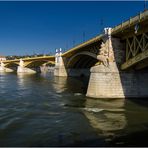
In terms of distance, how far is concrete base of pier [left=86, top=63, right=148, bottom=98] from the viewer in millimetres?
33719

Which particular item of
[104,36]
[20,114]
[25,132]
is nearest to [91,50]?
[104,36]

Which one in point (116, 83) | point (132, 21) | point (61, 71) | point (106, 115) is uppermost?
point (132, 21)

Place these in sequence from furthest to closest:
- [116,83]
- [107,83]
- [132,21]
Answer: [116,83], [107,83], [132,21]

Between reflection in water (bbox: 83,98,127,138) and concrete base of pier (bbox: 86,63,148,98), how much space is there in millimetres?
1647

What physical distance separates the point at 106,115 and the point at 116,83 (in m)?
10.0

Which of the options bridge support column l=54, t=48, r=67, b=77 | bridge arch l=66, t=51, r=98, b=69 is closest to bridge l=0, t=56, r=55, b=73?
bridge support column l=54, t=48, r=67, b=77

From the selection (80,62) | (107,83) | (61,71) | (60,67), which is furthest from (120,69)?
(61,71)

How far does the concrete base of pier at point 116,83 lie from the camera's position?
1328 inches

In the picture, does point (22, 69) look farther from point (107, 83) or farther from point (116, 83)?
point (116, 83)

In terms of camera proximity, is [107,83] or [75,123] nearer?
[75,123]

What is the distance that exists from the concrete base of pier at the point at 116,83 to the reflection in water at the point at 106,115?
1.65m

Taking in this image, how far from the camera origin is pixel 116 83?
3384 cm

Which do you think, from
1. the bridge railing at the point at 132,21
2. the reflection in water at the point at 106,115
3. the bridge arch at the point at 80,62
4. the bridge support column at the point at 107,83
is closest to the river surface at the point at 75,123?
the reflection in water at the point at 106,115

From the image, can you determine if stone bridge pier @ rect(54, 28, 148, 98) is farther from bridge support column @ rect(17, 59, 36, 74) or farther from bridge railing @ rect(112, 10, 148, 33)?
bridge support column @ rect(17, 59, 36, 74)
